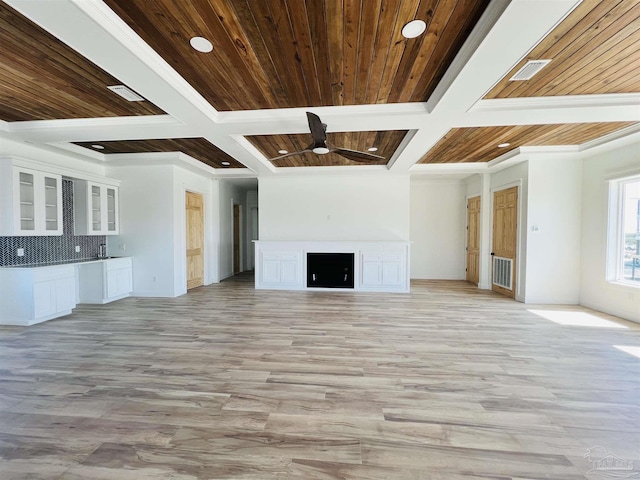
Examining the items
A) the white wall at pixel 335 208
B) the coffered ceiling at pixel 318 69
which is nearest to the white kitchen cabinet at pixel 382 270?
the white wall at pixel 335 208

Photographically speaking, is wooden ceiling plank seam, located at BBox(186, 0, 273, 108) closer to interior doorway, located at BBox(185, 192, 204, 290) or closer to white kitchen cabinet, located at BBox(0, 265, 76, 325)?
white kitchen cabinet, located at BBox(0, 265, 76, 325)

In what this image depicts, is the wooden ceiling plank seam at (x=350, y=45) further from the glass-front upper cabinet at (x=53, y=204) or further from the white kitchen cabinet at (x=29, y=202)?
the glass-front upper cabinet at (x=53, y=204)

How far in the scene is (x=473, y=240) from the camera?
7.11 m

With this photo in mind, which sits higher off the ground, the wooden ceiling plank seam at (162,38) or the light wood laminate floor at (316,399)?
the wooden ceiling plank seam at (162,38)

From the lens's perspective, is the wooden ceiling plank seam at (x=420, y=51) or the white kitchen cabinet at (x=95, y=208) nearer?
the wooden ceiling plank seam at (x=420, y=51)

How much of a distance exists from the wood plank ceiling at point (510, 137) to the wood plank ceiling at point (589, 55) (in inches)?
36.2

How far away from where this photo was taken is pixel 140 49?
209cm

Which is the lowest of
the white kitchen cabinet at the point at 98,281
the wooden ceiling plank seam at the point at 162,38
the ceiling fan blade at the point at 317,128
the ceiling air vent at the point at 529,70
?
the white kitchen cabinet at the point at 98,281

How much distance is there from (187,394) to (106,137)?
12.1ft

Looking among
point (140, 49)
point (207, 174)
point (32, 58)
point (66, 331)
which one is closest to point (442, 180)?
point (207, 174)

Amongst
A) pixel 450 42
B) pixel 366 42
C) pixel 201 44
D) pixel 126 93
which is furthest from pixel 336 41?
pixel 126 93

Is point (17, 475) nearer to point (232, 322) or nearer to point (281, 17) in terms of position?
point (232, 322)

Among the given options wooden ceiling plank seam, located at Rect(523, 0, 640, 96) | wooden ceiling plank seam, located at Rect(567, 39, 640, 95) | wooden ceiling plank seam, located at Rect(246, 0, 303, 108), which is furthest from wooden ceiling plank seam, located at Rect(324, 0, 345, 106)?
wooden ceiling plank seam, located at Rect(567, 39, 640, 95)

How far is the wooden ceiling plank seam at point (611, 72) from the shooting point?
2244 mm
